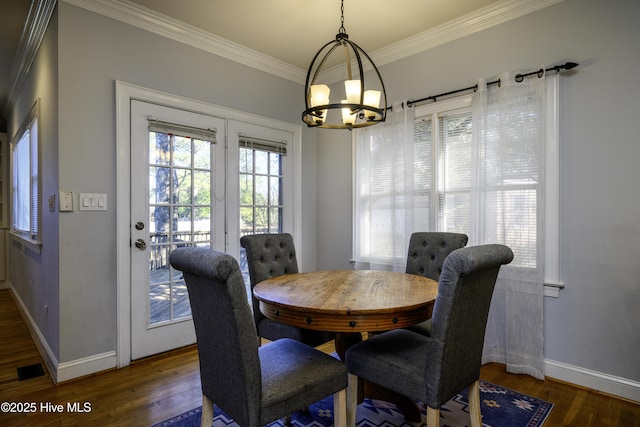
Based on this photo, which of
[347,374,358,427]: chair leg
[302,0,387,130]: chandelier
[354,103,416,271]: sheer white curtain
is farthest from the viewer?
[354,103,416,271]: sheer white curtain

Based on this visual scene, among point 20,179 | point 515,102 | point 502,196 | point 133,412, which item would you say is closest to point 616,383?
point 502,196

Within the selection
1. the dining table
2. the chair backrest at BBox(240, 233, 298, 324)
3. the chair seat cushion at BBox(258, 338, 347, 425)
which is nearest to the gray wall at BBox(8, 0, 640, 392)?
the chair backrest at BBox(240, 233, 298, 324)

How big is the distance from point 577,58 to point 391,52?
1.49 meters

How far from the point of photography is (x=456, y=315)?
1366mm

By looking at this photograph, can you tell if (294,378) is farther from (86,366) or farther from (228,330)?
(86,366)

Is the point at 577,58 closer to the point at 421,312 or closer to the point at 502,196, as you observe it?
the point at 502,196

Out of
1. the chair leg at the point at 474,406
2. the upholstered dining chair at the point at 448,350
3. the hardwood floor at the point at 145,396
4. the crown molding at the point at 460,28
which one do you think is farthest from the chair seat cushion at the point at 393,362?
the crown molding at the point at 460,28

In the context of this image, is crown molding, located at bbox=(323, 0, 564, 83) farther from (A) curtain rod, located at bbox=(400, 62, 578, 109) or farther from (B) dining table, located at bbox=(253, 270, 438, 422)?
(B) dining table, located at bbox=(253, 270, 438, 422)

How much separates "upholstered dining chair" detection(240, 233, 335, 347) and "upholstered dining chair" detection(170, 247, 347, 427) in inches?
21.6

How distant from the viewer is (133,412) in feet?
6.49

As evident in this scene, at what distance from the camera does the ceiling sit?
2.55 metres

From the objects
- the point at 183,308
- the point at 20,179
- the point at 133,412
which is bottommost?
the point at 133,412

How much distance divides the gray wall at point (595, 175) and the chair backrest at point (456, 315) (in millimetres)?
1195

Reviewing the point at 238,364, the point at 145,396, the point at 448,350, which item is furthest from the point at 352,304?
Answer: the point at 145,396
